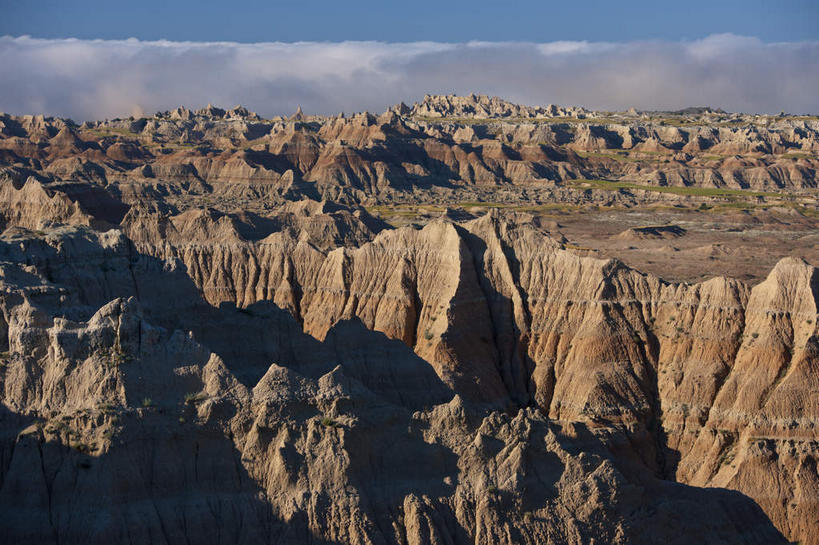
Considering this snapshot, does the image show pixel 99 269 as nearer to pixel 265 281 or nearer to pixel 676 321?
pixel 265 281

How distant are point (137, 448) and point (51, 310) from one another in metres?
8.60

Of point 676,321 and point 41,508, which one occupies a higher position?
point 676,321

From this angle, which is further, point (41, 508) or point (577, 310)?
point (577, 310)

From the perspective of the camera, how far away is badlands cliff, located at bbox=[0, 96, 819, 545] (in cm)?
3262

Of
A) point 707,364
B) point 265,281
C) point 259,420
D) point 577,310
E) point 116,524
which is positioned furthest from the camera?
point 265,281

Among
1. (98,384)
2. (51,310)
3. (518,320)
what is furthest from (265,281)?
(98,384)

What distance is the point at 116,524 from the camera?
31141mm

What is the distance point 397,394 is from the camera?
148 feet

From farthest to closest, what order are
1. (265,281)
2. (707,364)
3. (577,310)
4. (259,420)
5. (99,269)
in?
(265,281)
(577,310)
(707,364)
(99,269)
(259,420)

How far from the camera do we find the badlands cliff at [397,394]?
32.6 meters

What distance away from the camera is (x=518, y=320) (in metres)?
68.0

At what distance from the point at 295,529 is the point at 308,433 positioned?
10.3ft

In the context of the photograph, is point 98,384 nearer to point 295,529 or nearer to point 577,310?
point 295,529

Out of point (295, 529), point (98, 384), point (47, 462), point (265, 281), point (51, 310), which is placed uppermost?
point (265, 281)
